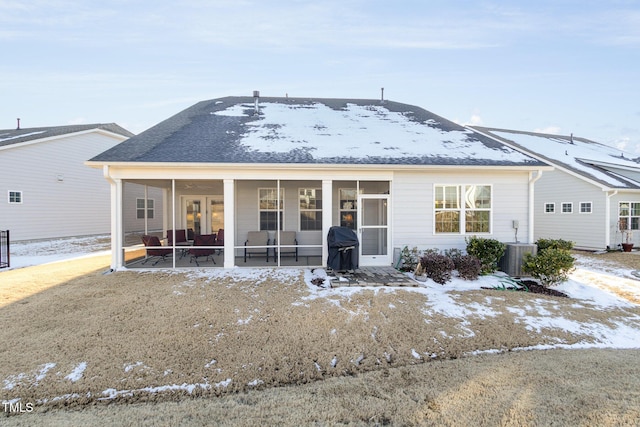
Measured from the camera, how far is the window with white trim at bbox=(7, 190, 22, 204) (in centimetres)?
1497

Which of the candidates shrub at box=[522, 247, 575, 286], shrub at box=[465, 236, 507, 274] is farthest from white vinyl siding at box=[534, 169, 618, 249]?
shrub at box=[465, 236, 507, 274]

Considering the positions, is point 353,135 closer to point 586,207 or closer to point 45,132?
point 586,207

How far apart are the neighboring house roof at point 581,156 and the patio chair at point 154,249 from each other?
17419mm

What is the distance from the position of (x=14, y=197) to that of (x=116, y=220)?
1112cm

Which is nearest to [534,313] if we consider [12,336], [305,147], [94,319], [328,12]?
[305,147]

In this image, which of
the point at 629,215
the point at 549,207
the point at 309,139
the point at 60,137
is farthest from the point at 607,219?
the point at 60,137

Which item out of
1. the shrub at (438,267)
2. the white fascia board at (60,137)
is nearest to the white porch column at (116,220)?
Answer: the shrub at (438,267)

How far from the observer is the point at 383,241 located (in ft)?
30.9

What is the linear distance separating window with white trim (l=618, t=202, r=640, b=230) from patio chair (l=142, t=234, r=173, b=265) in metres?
18.7

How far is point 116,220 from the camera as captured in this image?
8648 millimetres

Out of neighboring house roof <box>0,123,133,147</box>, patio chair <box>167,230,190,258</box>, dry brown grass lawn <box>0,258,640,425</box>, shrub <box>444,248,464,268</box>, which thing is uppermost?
neighboring house roof <box>0,123,133,147</box>

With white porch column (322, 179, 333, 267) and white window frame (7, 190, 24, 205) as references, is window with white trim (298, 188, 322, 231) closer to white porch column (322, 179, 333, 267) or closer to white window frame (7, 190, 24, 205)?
white porch column (322, 179, 333, 267)

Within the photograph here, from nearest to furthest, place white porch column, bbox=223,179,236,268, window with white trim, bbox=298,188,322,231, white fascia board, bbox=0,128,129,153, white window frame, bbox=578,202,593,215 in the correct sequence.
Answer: white porch column, bbox=223,179,236,268 → window with white trim, bbox=298,188,322,231 → white window frame, bbox=578,202,593,215 → white fascia board, bbox=0,128,129,153

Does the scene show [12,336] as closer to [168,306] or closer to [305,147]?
[168,306]
